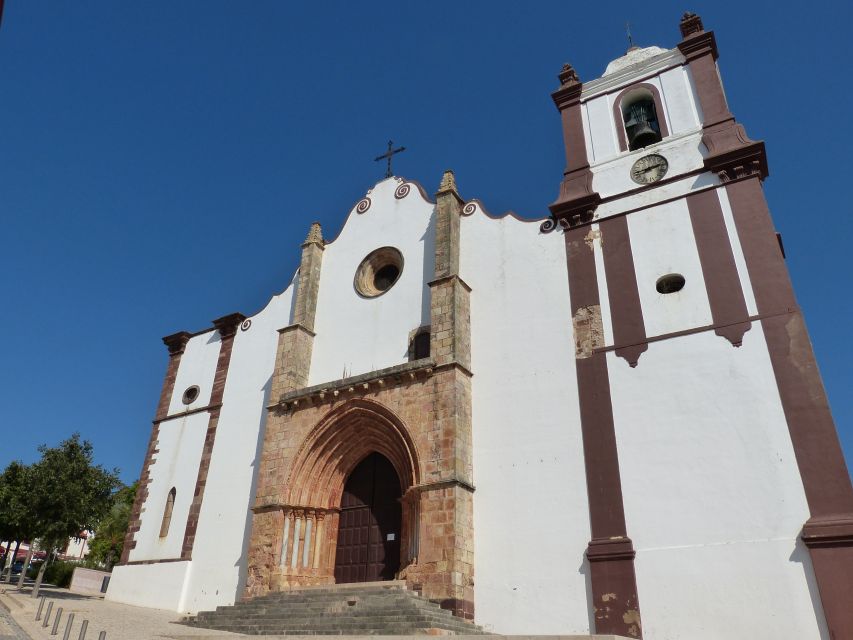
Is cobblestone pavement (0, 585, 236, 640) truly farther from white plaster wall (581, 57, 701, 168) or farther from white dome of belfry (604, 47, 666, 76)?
white dome of belfry (604, 47, 666, 76)

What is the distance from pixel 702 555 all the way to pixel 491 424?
Answer: 4.70m

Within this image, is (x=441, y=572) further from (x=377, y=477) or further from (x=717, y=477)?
(x=717, y=477)

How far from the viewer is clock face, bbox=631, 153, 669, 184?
48.6ft

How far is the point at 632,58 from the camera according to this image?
17828mm

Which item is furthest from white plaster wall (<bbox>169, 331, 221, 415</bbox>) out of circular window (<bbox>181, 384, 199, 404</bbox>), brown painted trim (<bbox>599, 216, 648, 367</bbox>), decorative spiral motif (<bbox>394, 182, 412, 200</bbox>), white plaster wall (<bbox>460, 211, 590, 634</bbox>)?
brown painted trim (<bbox>599, 216, 648, 367</bbox>)

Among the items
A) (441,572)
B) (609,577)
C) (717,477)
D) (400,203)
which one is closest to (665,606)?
(609,577)

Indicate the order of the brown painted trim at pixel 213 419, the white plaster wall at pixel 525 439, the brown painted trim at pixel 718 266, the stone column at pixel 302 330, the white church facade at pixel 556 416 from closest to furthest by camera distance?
the white church facade at pixel 556 416 → the white plaster wall at pixel 525 439 → the brown painted trim at pixel 718 266 → the stone column at pixel 302 330 → the brown painted trim at pixel 213 419

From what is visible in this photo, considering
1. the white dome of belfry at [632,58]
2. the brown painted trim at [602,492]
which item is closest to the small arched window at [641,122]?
the white dome of belfry at [632,58]

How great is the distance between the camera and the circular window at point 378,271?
1773 cm

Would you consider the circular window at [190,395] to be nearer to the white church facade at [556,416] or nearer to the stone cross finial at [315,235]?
the white church facade at [556,416]

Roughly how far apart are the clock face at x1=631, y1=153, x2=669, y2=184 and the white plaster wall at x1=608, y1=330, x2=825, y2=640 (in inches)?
166

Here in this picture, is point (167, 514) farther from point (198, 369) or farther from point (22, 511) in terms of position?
point (198, 369)

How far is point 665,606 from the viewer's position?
10711mm

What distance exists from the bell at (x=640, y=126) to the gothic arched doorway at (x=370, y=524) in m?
9.76
